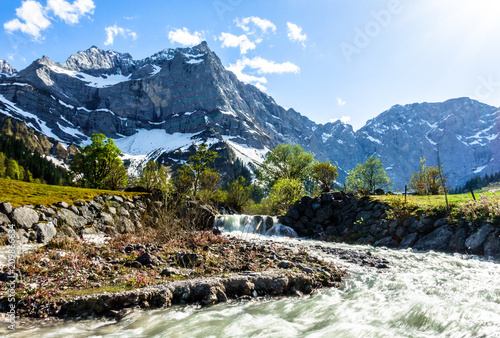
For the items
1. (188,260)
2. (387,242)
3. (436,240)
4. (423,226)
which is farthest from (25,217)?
(423,226)

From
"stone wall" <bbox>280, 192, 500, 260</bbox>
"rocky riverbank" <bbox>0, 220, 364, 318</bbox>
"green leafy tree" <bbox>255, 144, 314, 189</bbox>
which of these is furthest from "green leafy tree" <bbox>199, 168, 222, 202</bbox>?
"rocky riverbank" <bbox>0, 220, 364, 318</bbox>

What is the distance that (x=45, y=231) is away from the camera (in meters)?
15.0

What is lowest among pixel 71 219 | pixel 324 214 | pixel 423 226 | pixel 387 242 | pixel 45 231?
pixel 387 242

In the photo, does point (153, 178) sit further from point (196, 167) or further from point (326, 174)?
point (326, 174)

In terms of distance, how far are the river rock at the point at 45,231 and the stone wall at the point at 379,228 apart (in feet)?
70.6

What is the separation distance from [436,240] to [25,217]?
81.0ft

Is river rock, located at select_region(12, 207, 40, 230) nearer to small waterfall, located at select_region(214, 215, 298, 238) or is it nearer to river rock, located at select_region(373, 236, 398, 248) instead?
small waterfall, located at select_region(214, 215, 298, 238)

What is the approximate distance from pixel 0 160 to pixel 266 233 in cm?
7807

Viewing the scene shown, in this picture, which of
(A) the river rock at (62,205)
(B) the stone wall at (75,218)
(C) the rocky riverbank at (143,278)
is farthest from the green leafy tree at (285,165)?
(C) the rocky riverbank at (143,278)

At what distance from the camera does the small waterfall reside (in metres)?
29.2

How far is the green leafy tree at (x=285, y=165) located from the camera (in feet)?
159

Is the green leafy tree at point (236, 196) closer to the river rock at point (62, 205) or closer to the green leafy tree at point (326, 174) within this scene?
the green leafy tree at point (326, 174)

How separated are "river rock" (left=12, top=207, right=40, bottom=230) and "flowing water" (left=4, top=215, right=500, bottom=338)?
483 inches

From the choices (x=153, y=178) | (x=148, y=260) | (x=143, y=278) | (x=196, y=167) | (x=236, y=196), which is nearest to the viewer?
(x=143, y=278)
